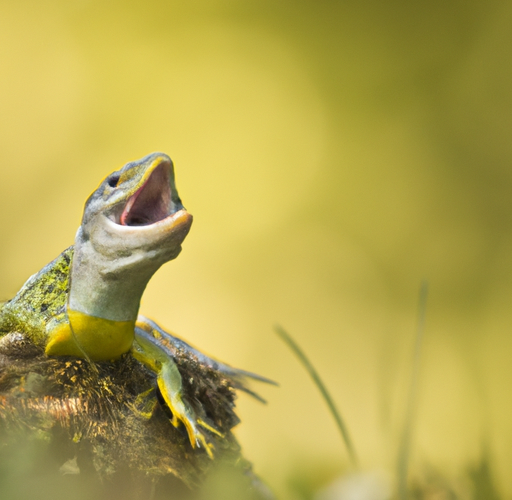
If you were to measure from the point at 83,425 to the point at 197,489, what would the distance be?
0.49ft

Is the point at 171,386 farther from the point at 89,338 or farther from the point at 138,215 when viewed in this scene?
the point at 138,215

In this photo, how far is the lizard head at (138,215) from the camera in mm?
664

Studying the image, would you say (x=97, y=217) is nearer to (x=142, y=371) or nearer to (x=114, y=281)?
(x=114, y=281)

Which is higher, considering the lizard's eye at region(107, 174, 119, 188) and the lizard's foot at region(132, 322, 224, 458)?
the lizard's eye at region(107, 174, 119, 188)

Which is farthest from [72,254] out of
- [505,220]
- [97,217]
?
[505,220]

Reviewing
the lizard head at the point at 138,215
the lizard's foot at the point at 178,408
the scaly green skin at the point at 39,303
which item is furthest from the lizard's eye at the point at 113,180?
the lizard's foot at the point at 178,408

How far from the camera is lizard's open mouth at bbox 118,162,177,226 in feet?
2.34

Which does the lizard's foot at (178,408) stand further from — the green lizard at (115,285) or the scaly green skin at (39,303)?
the scaly green skin at (39,303)

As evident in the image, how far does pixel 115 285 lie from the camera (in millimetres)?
697

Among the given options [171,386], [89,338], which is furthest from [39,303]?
[171,386]

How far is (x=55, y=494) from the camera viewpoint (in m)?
0.34

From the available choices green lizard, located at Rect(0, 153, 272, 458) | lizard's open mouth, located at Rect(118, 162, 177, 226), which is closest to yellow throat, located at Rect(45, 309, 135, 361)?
green lizard, located at Rect(0, 153, 272, 458)

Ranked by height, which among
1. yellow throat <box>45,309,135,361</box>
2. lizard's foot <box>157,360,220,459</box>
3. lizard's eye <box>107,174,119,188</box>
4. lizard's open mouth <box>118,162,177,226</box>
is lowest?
lizard's foot <box>157,360,220,459</box>

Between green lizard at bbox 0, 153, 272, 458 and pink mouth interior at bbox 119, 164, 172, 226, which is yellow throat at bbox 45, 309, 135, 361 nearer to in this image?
green lizard at bbox 0, 153, 272, 458
